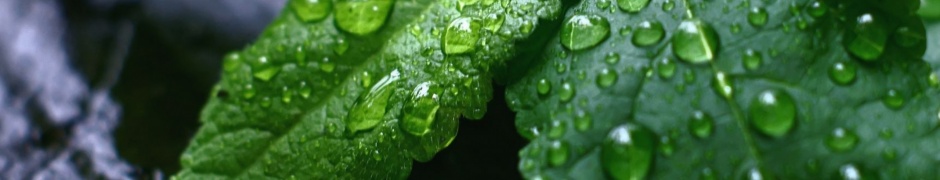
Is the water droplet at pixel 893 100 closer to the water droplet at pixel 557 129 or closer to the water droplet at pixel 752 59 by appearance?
the water droplet at pixel 752 59

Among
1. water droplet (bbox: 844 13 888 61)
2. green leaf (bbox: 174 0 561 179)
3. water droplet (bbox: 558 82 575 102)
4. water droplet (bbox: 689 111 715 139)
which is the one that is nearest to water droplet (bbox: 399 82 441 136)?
green leaf (bbox: 174 0 561 179)

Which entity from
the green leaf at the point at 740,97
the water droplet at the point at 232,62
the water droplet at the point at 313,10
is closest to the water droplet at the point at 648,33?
the green leaf at the point at 740,97

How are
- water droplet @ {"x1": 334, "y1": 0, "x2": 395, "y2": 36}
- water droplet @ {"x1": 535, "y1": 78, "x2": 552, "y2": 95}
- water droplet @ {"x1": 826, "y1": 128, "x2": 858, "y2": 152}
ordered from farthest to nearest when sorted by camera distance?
water droplet @ {"x1": 334, "y1": 0, "x2": 395, "y2": 36}, water droplet @ {"x1": 535, "y1": 78, "x2": 552, "y2": 95}, water droplet @ {"x1": 826, "y1": 128, "x2": 858, "y2": 152}

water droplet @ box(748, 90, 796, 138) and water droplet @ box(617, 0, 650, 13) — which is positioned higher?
water droplet @ box(617, 0, 650, 13)

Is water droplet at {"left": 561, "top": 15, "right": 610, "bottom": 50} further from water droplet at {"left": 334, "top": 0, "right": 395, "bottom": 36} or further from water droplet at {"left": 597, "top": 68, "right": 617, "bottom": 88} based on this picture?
water droplet at {"left": 334, "top": 0, "right": 395, "bottom": 36}

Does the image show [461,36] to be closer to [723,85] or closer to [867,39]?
[723,85]

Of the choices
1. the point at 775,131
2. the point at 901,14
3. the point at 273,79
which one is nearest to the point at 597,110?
the point at 775,131

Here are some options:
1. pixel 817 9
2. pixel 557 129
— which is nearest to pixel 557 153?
pixel 557 129
